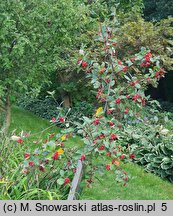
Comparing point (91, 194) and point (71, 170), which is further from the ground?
point (71, 170)

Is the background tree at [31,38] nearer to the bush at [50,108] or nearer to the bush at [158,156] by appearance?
the bush at [158,156]

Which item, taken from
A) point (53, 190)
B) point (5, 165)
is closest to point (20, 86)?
point (5, 165)

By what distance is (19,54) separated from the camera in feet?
21.4

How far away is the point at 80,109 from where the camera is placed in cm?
1166

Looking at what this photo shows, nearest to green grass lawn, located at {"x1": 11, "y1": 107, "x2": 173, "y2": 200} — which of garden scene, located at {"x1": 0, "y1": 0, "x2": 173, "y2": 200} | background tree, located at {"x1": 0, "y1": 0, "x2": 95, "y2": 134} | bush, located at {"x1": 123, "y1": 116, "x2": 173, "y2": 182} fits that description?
garden scene, located at {"x1": 0, "y1": 0, "x2": 173, "y2": 200}

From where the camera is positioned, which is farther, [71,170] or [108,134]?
[71,170]

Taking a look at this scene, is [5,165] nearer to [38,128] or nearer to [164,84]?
[38,128]

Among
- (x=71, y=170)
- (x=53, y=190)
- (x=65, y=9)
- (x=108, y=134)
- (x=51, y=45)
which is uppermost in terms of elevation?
(x=65, y=9)

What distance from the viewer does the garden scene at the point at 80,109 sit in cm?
389

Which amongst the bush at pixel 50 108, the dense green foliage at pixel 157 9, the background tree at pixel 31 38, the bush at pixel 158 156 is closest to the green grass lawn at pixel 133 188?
the bush at pixel 158 156

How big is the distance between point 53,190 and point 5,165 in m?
0.70

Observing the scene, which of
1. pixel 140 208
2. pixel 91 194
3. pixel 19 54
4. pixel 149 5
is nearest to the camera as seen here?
pixel 140 208

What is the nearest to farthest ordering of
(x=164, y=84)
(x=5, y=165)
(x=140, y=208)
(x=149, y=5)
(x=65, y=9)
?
(x=140, y=208), (x=5, y=165), (x=65, y=9), (x=149, y=5), (x=164, y=84)

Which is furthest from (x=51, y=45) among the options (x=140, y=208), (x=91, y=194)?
(x=140, y=208)
